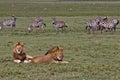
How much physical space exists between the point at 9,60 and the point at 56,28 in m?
18.3

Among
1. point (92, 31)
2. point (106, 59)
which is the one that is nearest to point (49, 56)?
point (106, 59)

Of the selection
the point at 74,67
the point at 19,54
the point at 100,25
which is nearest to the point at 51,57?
the point at 74,67

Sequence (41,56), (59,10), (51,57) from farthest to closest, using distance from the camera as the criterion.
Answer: (59,10) < (41,56) < (51,57)

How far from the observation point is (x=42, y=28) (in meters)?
35.1

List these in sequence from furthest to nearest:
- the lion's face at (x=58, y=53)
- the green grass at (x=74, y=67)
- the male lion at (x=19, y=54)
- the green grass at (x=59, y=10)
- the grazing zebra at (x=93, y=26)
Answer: the green grass at (x=59, y=10) < the grazing zebra at (x=93, y=26) < the male lion at (x=19, y=54) < the lion's face at (x=58, y=53) < the green grass at (x=74, y=67)

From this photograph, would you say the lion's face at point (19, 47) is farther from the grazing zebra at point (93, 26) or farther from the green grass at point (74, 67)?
the grazing zebra at point (93, 26)

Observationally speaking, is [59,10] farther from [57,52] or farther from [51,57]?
[57,52]

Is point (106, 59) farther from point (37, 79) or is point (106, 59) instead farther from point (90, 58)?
point (37, 79)

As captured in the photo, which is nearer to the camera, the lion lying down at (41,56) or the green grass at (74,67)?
the green grass at (74,67)

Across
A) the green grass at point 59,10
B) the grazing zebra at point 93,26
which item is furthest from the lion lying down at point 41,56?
the green grass at point 59,10

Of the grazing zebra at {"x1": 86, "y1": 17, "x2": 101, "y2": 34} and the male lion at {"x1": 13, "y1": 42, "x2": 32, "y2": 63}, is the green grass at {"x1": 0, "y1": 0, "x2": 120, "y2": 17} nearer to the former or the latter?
the grazing zebra at {"x1": 86, "y1": 17, "x2": 101, "y2": 34}

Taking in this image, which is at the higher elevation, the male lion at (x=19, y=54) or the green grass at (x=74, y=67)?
the male lion at (x=19, y=54)

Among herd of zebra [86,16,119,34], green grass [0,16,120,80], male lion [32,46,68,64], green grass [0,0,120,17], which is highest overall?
green grass [0,0,120,17]

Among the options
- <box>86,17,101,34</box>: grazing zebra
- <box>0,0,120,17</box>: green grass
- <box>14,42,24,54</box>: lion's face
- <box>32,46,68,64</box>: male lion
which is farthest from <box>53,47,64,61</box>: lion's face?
<box>0,0,120,17</box>: green grass
